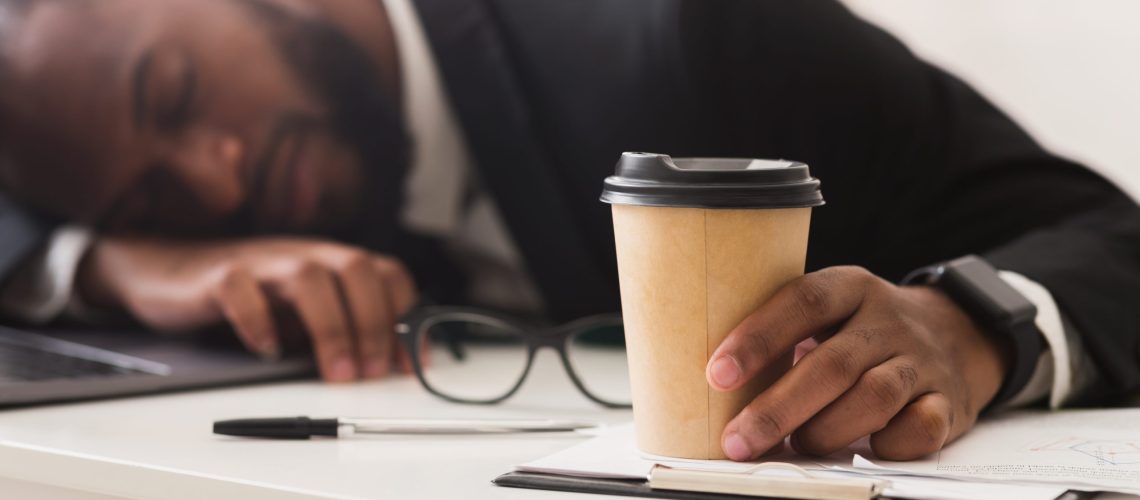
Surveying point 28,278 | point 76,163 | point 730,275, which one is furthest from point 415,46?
point 730,275

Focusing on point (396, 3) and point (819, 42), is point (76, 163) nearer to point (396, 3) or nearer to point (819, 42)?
point (396, 3)

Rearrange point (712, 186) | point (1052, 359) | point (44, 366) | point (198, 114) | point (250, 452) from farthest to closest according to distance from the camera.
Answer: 1. point (198, 114)
2. point (44, 366)
3. point (1052, 359)
4. point (250, 452)
5. point (712, 186)

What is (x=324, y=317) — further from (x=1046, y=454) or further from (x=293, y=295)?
(x=1046, y=454)

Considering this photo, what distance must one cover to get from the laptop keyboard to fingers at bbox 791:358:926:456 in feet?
1.95

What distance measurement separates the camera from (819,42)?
36.6 inches

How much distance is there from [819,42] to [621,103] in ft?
0.64

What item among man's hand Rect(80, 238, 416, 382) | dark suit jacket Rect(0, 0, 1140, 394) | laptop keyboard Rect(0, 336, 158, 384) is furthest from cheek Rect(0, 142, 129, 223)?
dark suit jacket Rect(0, 0, 1140, 394)

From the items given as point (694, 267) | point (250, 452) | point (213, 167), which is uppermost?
point (213, 167)

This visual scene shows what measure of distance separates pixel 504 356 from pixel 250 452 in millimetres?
443

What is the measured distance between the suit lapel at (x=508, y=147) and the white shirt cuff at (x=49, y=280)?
18.7 inches

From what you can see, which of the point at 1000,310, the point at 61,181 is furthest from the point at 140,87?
the point at 1000,310

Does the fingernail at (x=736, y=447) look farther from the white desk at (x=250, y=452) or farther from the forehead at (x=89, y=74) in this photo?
the forehead at (x=89, y=74)

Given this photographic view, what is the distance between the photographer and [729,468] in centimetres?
51

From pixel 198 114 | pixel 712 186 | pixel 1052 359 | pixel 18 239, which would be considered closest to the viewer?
pixel 712 186
